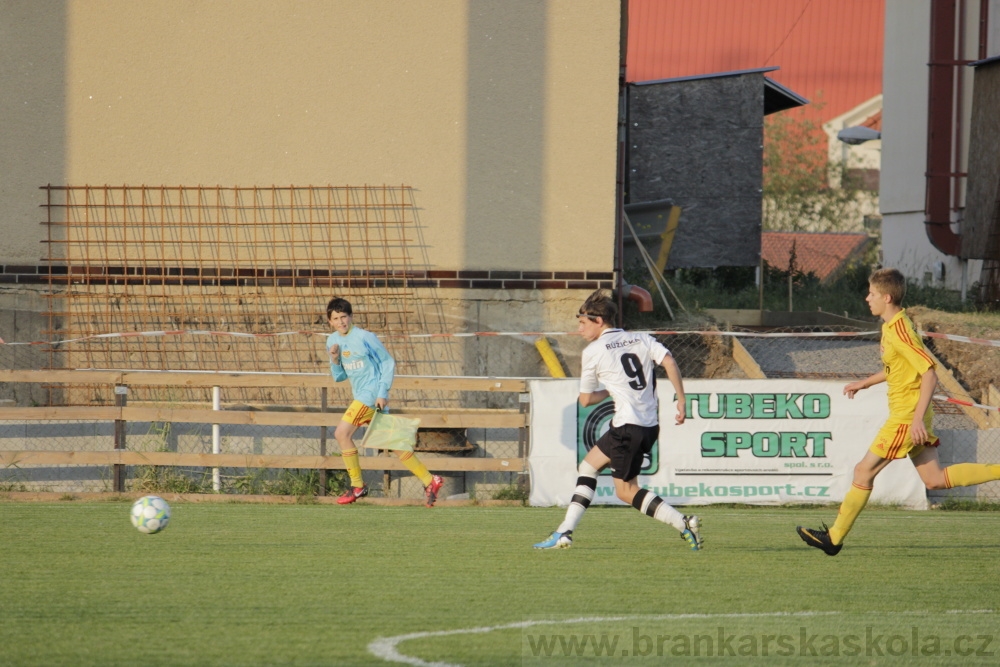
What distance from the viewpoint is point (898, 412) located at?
7652 millimetres

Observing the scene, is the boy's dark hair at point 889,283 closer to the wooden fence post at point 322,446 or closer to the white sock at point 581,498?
the white sock at point 581,498

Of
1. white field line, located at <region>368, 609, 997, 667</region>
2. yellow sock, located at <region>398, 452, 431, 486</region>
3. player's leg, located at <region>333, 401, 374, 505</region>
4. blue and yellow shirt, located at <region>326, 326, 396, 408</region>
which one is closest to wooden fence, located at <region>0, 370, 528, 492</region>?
player's leg, located at <region>333, 401, 374, 505</region>

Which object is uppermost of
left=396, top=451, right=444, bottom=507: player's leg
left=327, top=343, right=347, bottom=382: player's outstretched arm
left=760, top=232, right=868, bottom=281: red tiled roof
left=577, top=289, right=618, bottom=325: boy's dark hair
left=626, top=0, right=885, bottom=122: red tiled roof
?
left=626, top=0, right=885, bottom=122: red tiled roof

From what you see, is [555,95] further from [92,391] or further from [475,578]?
[475,578]

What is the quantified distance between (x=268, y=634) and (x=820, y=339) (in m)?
14.3

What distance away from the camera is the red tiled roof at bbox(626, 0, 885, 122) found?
33.9 m

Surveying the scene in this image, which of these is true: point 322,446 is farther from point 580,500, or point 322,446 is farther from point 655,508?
point 655,508

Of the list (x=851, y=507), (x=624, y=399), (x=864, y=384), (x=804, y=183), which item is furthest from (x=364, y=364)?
(x=804, y=183)

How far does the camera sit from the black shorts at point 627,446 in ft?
26.2

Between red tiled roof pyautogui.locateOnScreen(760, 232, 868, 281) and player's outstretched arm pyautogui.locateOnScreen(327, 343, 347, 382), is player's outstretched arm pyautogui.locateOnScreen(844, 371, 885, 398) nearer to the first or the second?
player's outstretched arm pyautogui.locateOnScreen(327, 343, 347, 382)

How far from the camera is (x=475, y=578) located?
273 inches

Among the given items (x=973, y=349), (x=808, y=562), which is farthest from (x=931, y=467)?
(x=973, y=349)

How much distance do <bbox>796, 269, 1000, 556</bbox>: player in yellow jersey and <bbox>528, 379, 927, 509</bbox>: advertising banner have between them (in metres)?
4.85

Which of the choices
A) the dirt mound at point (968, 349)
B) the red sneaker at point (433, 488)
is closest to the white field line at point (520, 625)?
the red sneaker at point (433, 488)
